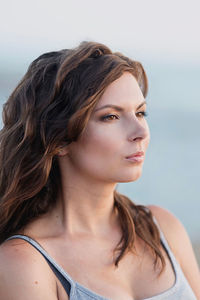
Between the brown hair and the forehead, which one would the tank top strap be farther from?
the forehead

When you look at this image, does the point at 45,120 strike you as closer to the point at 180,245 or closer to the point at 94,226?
the point at 94,226

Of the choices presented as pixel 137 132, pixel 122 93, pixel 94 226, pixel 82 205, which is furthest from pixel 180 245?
pixel 122 93

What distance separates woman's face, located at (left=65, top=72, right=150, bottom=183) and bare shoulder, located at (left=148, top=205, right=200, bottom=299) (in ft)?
1.81

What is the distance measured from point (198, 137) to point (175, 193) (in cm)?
279

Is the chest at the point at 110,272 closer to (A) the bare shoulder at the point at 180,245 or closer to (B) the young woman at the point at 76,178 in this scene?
(B) the young woman at the point at 76,178

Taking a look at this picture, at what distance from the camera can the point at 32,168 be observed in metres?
2.76

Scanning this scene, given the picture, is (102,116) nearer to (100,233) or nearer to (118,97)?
(118,97)

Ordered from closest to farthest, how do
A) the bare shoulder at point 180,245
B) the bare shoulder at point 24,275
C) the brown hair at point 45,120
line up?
the bare shoulder at point 24,275 → the brown hair at point 45,120 → the bare shoulder at point 180,245

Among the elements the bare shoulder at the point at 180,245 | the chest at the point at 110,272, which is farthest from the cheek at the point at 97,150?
the bare shoulder at the point at 180,245

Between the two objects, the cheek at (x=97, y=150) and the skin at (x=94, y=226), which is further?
the cheek at (x=97, y=150)

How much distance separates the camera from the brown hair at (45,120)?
2707 mm

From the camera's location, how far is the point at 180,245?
10.2 ft

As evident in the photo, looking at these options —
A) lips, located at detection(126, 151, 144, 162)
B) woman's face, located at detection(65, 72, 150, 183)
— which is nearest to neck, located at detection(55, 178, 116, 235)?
woman's face, located at detection(65, 72, 150, 183)

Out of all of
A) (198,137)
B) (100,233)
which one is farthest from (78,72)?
(198,137)
